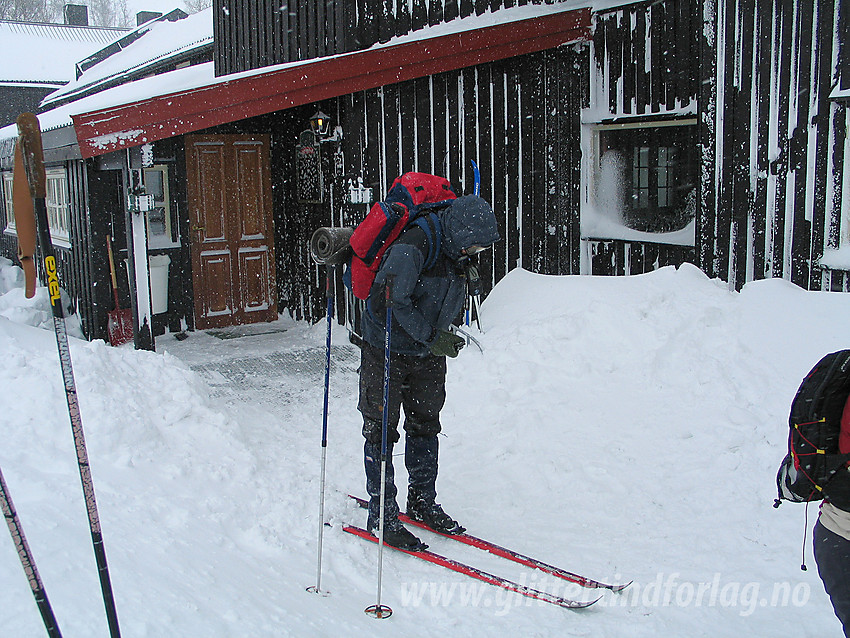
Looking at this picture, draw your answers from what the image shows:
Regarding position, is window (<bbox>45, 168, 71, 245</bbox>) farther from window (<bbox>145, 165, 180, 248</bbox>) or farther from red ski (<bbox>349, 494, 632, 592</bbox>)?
red ski (<bbox>349, 494, 632, 592</bbox>)

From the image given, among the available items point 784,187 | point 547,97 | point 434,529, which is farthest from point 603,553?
point 547,97

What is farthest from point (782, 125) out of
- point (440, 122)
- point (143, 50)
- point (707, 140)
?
point (143, 50)

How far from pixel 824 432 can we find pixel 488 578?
189 cm

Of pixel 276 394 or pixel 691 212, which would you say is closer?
pixel 276 394

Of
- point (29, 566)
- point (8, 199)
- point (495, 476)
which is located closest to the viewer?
point (29, 566)

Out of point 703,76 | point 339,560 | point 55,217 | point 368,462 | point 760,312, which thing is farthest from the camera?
point 55,217

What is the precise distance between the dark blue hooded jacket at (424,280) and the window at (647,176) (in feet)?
15.3

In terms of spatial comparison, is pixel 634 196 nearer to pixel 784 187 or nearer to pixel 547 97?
pixel 547 97

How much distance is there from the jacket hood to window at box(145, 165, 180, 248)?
703 cm

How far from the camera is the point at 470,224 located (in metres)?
3.99

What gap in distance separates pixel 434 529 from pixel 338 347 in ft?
16.6

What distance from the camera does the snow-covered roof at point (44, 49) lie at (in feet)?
85.9

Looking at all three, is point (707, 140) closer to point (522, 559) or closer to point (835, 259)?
point (835, 259)

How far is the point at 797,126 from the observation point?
6441 millimetres
